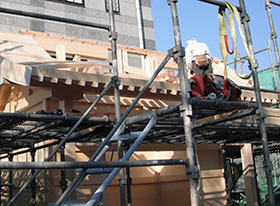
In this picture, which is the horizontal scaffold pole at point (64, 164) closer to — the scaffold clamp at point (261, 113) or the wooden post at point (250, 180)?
the scaffold clamp at point (261, 113)

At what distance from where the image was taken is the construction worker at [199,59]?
6758mm

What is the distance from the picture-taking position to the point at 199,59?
679 centimetres

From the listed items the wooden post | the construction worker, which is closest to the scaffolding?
the construction worker

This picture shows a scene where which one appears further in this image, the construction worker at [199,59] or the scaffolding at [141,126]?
the construction worker at [199,59]

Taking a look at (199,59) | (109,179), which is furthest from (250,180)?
(109,179)

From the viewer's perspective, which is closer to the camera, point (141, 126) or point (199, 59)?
point (141, 126)

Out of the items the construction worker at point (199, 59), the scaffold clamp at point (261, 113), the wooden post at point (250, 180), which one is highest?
the construction worker at point (199, 59)

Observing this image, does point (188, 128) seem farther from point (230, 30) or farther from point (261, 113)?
point (230, 30)

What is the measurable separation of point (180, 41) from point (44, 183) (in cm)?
515

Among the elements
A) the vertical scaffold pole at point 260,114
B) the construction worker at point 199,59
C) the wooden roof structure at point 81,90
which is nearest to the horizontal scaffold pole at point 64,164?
the wooden roof structure at point 81,90

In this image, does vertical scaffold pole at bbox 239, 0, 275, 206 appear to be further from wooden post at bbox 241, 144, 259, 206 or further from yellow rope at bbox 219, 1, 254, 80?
wooden post at bbox 241, 144, 259, 206

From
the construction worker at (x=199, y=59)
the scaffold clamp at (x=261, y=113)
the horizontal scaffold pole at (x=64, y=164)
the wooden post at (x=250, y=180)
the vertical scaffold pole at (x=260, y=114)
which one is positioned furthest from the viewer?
the wooden post at (x=250, y=180)

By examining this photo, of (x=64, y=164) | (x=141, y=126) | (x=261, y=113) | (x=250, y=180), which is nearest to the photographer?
(x=64, y=164)

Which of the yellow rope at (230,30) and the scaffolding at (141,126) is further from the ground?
the yellow rope at (230,30)
